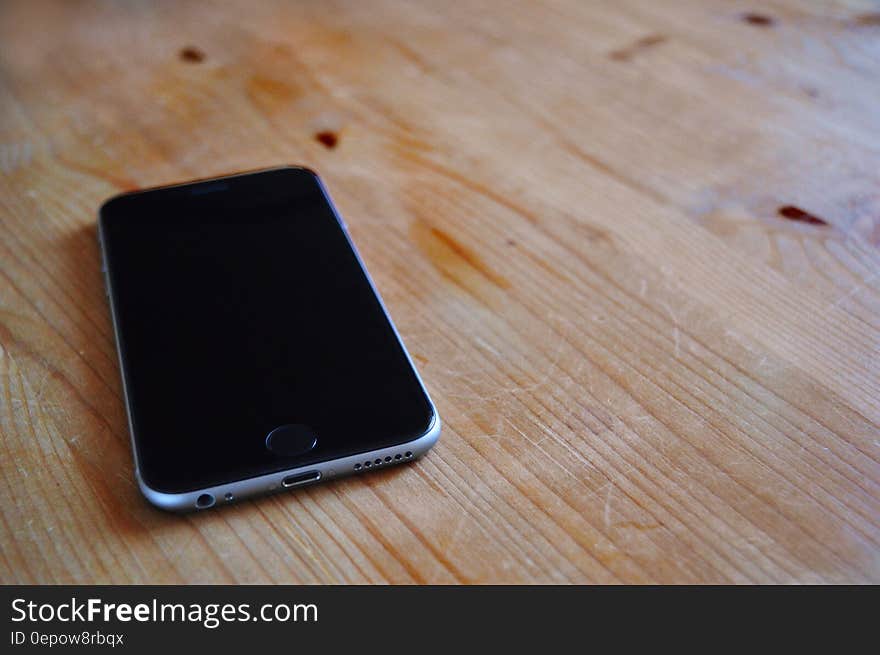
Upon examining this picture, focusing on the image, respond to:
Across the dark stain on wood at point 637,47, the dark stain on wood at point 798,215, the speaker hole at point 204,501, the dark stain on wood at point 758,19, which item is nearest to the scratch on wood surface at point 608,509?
the speaker hole at point 204,501

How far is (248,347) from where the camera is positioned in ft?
1.86

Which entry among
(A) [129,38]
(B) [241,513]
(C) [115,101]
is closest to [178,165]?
(C) [115,101]

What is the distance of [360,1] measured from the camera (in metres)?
0.99

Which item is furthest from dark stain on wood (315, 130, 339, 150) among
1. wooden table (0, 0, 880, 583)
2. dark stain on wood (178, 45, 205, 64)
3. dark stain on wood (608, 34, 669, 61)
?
dark stain on wood (608, 34, 669, 61)

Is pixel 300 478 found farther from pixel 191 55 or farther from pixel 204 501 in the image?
pixel 191 55

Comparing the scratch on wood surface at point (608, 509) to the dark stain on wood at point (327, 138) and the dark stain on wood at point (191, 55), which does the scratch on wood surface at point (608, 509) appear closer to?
the dark stain on wood at point (327, 138)

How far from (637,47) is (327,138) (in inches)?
13.6

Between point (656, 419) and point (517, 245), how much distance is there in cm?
19

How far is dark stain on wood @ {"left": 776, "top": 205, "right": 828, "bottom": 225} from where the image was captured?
716mm

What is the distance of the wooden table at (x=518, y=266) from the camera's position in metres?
0.50

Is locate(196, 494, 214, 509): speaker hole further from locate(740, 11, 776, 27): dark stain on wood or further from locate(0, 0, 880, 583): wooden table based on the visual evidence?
locate(740, 11, 776, 27): dark stain on wood

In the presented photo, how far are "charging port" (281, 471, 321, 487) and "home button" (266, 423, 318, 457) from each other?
1 cm

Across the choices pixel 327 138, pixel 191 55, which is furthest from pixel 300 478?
pixel 191 55
